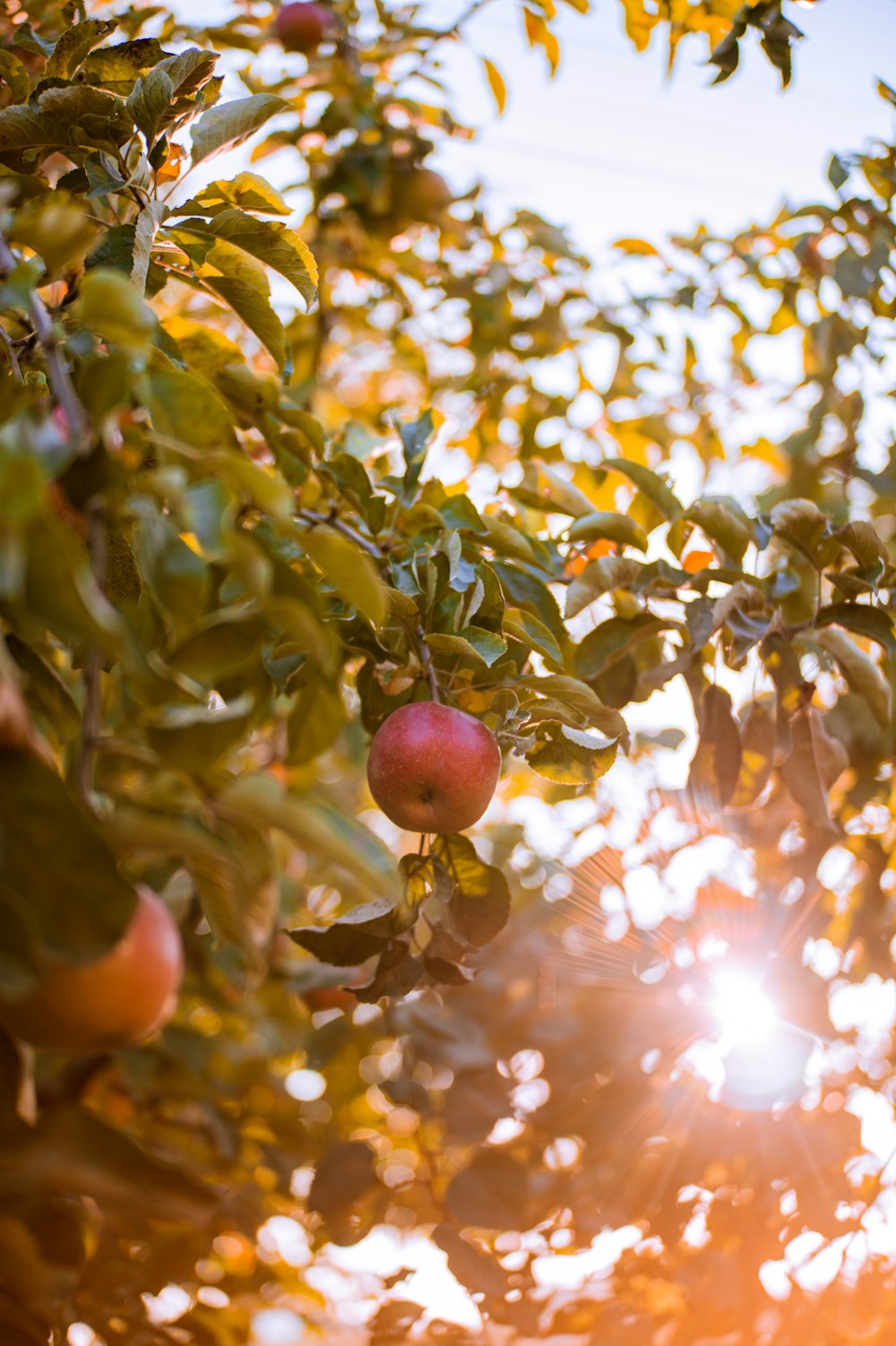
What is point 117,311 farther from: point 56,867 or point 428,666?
point 428,666

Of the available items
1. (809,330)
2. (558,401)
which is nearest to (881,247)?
(809,330)

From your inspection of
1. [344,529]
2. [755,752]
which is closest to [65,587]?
[344,529]

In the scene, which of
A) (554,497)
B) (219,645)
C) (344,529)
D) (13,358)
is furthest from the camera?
(554,497)

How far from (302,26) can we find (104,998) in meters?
2.49

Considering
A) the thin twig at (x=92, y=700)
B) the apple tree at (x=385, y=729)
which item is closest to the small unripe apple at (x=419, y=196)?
the apple tree at (x=385, y=729)

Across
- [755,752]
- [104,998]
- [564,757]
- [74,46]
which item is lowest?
[755,752]

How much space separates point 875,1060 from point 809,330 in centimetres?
163

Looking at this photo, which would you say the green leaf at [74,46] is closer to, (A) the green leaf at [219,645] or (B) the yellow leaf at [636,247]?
(A) the green leaf at [219,645]

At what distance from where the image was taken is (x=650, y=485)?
1.52 metres

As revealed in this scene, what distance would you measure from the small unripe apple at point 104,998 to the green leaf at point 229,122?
2.89 feet

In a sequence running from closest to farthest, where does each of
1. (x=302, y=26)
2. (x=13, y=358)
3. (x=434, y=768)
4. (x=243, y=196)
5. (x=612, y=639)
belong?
(x=13, y=358), (x=434, y=768), (x=243, y=196), (x=612, y=639), (x=302, y=26)

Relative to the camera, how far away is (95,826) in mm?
635

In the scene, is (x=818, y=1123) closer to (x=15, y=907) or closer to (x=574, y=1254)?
(x=574, y=1254)

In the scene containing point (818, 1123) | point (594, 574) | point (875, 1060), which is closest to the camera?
point (594, 574)
